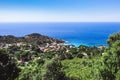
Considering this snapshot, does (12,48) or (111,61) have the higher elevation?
(111,61)

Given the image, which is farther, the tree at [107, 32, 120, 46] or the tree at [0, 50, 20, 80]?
the tree at [0, 50, 20, 80]

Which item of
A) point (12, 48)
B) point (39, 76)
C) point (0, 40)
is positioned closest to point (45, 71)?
point (39, 76)

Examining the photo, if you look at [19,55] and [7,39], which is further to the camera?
[7,39]

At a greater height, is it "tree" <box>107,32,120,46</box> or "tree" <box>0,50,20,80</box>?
"tree" <box>107,32,120,46</box>

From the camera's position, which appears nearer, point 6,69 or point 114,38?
point 114,38

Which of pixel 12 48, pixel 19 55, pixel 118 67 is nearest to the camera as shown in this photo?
pixel 118 67

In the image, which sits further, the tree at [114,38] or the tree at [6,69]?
the tree at [6,69]

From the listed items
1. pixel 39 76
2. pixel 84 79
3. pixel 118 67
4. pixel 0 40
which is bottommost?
pixel 0 40

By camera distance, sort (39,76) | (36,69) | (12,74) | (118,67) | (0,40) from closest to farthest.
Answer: (118,67) < (39,76) < (36,69) < (12,74) < (0,40)

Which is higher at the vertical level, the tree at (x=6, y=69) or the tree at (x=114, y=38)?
the tree at (x=114, y=38)

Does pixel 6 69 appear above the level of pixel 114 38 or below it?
below

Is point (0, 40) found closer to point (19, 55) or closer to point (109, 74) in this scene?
point (19, 55)
